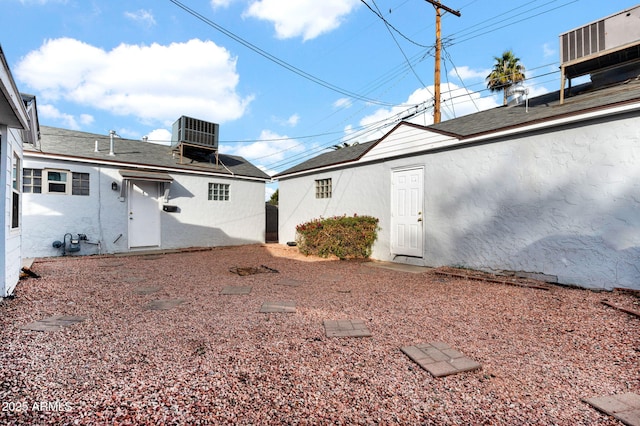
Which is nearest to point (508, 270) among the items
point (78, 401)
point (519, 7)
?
point (78, 401)

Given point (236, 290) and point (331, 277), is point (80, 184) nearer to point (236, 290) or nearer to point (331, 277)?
point (236, 290)

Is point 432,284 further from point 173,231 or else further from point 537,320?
point 173,231

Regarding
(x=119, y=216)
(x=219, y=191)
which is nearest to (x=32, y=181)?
(x=119, y=216)

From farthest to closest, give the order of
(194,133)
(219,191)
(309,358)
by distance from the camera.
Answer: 1. (219,191)
2. (194,133)
3. (309,358)

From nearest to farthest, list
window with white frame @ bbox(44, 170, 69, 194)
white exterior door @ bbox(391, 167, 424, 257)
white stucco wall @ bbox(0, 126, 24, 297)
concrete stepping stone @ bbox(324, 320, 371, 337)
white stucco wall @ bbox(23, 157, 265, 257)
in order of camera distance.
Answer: concrete stepping stone @ bbox(324, 320, 371, 337), white stucco wall @ bbox(0, 126, 24, 297), white exterior door @ bbox(391, 167, 424, 257), white stucco wall @ bbox(23, 157, 265, 257), window with white frame @ bbox(44, 170, 69, 194)

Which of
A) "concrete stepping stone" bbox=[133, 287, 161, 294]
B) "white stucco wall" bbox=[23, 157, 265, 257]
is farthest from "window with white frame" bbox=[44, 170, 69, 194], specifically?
"concrete stepping stone" bbox=[133, 287, 161, 294]

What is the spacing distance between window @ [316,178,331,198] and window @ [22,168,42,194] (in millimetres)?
8355

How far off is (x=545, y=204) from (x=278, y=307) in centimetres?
494

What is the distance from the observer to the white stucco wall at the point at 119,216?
8.05m

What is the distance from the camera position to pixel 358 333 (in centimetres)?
282

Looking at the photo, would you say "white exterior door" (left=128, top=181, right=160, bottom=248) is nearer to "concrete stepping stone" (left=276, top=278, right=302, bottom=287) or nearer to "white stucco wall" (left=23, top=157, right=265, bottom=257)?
"white stucco wall" (left=23, top=157, right=265, bottom=257)

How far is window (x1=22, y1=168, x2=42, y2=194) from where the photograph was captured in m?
7.91

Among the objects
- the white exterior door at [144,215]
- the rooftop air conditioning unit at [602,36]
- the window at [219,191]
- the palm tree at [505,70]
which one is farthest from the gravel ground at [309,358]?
the palm tree at [505,70]

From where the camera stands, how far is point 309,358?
227 cm
